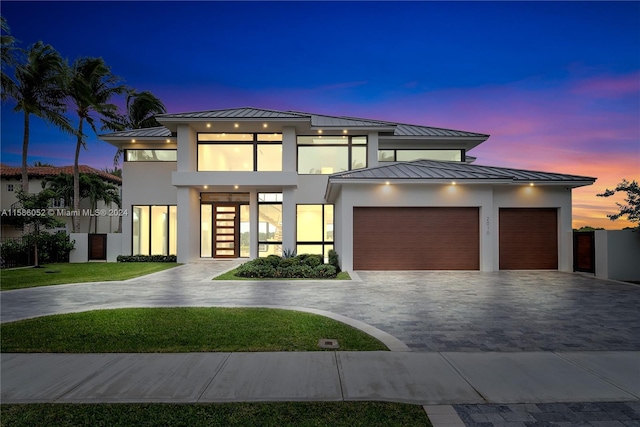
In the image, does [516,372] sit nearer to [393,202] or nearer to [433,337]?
[433,337]

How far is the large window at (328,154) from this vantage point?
1817 cm

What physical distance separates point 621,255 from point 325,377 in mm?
13723

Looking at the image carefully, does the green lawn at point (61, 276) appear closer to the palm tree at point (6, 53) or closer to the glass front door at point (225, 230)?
the glass front door at point (225, 230)

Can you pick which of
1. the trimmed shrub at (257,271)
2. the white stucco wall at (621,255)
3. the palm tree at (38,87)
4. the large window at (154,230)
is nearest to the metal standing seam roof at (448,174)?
the white stucco wall at (621,255)

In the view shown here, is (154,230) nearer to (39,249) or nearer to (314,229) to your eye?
(39,249)

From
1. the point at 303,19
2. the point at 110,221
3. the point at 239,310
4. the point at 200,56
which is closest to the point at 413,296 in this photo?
the point at 239,310

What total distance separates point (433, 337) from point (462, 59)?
1947 cm

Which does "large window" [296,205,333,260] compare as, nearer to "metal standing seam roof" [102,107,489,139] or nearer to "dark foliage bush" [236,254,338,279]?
"dark foliage bush" [236,254,338,279]

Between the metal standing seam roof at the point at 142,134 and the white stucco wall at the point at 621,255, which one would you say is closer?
the white stucco wall at the point at 621,255

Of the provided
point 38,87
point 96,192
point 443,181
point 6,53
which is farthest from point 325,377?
point 96,192

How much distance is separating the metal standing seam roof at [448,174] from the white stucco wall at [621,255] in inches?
109

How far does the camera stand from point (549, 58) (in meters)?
17.3

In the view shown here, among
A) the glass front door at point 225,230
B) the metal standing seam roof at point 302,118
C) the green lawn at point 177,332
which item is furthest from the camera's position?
the glass front door at point 225,230

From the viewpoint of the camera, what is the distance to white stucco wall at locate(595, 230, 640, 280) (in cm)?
1204
